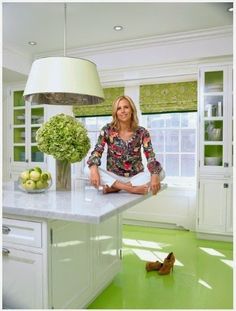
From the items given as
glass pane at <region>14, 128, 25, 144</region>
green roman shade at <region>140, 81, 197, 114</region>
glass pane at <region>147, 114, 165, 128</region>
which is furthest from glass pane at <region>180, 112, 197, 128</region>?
glass pane at <region>14, 128, 25, 144</region>

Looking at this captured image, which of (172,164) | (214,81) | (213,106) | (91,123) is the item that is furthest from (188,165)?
(91,123)

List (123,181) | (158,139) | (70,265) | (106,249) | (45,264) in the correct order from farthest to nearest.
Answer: (158,139)
(106,249)
(123,181)
(70,265)
(45,264)

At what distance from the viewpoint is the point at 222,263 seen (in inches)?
120

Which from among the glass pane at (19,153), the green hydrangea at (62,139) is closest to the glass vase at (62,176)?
the green hydrangea at (62,139)

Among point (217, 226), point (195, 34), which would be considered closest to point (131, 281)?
point (217, 226)

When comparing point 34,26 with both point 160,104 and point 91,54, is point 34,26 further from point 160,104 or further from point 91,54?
point 160,104

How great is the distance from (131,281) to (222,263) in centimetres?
105

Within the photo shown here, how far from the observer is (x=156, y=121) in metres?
4.57

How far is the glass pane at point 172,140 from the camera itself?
14.6ft

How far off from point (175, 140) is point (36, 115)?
2.29 m

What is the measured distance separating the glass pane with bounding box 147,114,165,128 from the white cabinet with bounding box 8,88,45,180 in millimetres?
1731

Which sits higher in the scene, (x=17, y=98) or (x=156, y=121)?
(x=17, y=98)

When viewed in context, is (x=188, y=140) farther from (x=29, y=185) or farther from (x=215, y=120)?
(x=29, y=185)

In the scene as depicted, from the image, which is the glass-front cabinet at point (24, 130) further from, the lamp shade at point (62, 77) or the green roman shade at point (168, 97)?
the lamp shade at point (62, 77)
